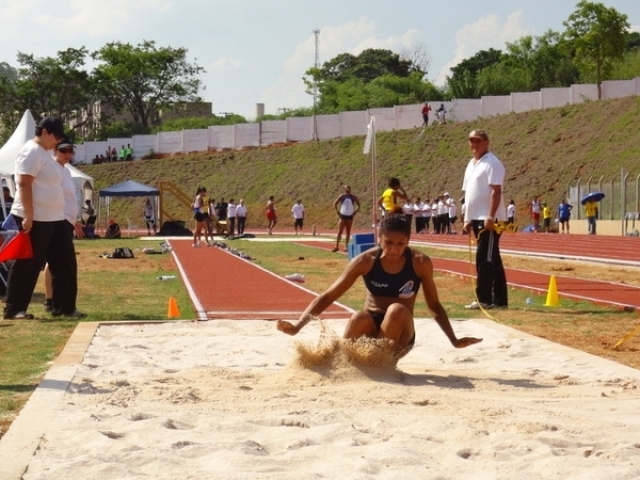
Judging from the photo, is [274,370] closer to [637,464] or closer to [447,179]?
[637,464]

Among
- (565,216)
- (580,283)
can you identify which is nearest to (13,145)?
(580,283)

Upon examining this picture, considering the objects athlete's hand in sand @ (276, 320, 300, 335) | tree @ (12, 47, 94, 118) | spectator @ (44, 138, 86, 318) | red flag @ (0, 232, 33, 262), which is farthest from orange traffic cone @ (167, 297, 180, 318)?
tree @ (12, 47, 94, 118)

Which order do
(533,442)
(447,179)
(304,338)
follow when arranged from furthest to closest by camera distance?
(447,179) < (304,338) < (533,442)

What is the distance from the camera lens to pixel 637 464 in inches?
194

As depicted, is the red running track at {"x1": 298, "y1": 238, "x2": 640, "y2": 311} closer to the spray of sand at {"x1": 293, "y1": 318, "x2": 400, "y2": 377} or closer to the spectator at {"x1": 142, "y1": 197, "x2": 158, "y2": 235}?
the spray of sand at {"x1": 293, "y1": 318, "x2": 400, "y2": 377}

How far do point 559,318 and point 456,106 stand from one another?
61353 millimetres

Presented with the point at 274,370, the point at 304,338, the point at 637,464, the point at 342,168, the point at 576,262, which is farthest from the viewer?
the point at 342,168

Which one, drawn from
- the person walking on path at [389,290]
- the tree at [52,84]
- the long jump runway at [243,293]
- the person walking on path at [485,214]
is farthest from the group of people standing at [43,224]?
the tree at [52,84]

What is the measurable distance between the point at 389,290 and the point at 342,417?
1.87 metres

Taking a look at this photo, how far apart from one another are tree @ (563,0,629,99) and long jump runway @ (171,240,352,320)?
45564 millimetres

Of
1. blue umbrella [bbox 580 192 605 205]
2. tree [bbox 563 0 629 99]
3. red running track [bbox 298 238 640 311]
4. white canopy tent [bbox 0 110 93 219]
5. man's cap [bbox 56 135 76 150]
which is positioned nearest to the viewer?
man's cap [bbox 56 135 76 150]

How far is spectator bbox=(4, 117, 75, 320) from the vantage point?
36.0ft

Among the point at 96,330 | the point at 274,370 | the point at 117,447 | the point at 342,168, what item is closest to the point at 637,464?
the point at 117,447

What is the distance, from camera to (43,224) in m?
11.2
